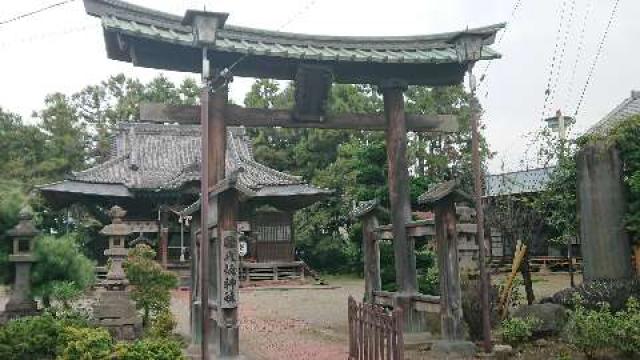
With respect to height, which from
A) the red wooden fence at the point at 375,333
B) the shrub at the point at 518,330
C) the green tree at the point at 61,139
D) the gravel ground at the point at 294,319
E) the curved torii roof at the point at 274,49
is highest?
the green tree at the point at 61,139

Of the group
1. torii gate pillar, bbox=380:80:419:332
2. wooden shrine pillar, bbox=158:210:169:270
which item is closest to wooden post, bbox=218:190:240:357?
torii gate pillar, bbox=380:80:419:332

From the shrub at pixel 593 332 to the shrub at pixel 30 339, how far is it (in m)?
8.29

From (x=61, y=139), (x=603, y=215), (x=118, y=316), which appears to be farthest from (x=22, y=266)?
(x=61, y=139)

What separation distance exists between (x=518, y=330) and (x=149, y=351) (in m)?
6.17

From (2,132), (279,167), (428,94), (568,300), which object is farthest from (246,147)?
(568,300)

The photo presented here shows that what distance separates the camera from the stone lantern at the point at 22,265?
40.3 ft

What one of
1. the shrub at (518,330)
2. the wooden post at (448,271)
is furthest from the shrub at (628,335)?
the wooden post at (448,271)

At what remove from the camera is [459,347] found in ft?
33.5

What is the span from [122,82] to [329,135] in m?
18.4

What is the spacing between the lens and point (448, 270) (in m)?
10.7

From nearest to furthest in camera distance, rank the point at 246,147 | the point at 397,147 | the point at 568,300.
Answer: the point at 568,300, the point at 397,147, the point at 246,147

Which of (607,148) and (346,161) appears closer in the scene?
(607,148)

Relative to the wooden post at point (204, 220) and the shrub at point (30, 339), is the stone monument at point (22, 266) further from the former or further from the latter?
the wooden post at point (204, 220)

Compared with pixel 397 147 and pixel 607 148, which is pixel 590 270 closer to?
pixel 607 148
